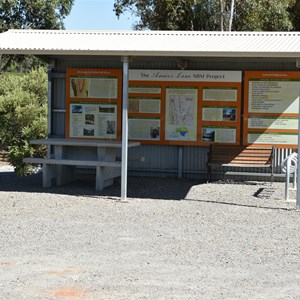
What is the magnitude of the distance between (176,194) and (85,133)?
2997 millimetres

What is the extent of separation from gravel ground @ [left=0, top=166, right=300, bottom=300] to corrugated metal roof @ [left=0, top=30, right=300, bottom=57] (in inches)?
99.7

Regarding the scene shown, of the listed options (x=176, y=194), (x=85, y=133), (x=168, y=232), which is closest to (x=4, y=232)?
(x=168, y=232)

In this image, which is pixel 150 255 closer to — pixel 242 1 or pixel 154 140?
pixel 154 140

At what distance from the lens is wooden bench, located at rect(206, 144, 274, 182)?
1455cm

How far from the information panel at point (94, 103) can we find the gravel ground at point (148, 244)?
6.43 ft

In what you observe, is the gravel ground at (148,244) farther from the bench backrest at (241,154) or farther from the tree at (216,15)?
the tree at (216,15)

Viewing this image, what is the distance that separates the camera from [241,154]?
14.7 m

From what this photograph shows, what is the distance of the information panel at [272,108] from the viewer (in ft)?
47.9

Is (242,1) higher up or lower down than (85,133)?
higher up

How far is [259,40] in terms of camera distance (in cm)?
1316

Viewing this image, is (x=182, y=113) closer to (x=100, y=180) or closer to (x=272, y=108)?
(x=272, y=108)

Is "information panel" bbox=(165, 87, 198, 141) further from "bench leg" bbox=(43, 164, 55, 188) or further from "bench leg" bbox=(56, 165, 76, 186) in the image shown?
"bench leg" bbox=(43, 164, 55, 188)

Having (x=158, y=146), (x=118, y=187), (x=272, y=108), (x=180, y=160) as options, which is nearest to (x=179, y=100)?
(x=158, y=146)

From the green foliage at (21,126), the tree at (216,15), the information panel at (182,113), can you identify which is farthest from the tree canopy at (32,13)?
the information panel at (182,113)
